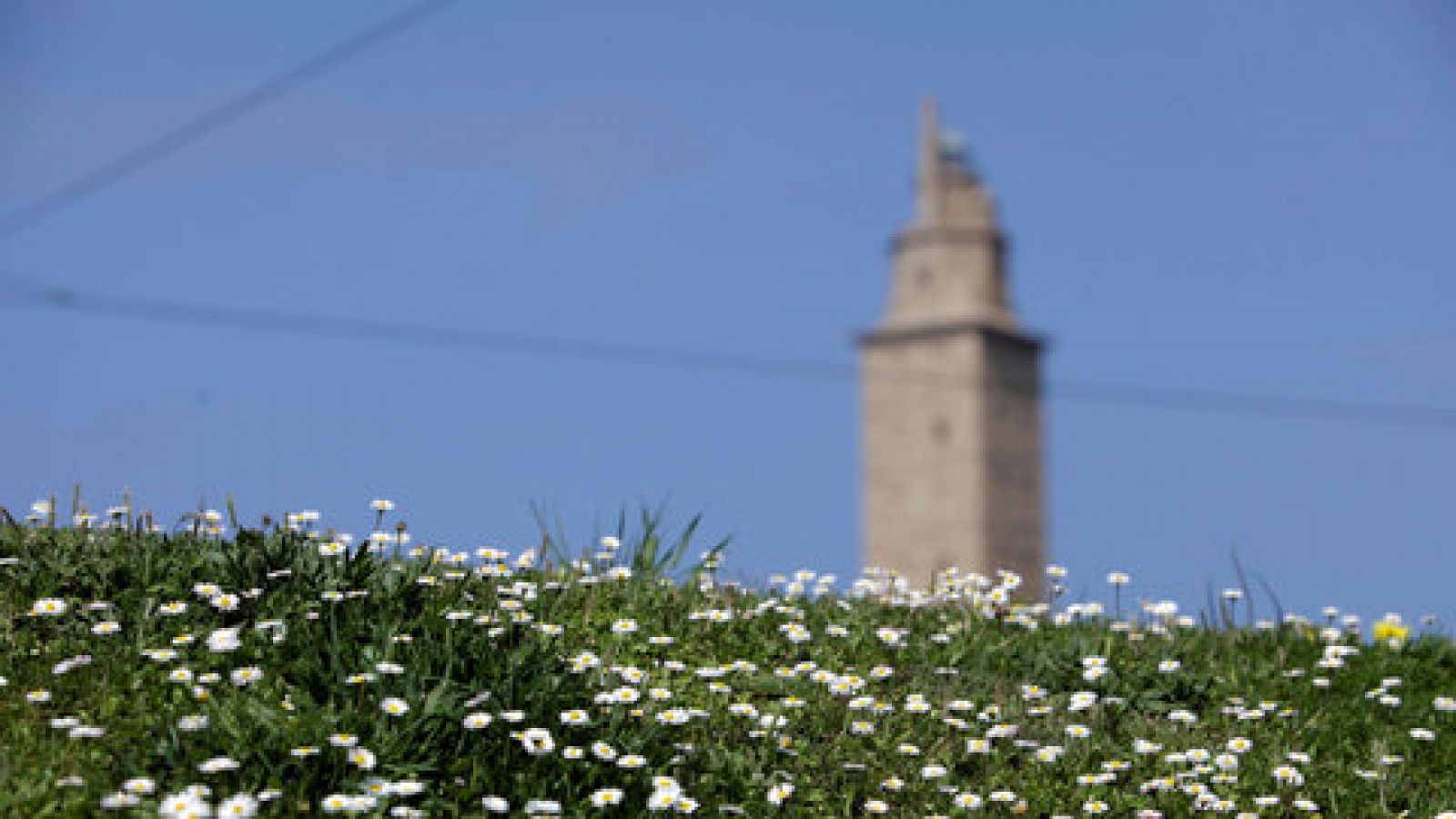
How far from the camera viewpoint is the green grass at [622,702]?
17.4 ft

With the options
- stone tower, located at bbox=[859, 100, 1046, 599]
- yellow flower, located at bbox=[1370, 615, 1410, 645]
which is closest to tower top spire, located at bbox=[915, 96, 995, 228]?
stone tower, located at bbox=[859, 100, 1046, 599]

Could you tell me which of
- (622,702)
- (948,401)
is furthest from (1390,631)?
(948,401)

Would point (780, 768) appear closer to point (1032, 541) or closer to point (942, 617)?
point (942, 617)

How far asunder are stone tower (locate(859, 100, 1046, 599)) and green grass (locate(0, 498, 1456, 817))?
56788mm

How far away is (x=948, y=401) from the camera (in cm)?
6775

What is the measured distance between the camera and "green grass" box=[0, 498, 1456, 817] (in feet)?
17.4

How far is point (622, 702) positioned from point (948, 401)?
6234 cm

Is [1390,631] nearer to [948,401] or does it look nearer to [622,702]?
[622,702]

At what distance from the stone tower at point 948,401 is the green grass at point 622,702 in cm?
5679

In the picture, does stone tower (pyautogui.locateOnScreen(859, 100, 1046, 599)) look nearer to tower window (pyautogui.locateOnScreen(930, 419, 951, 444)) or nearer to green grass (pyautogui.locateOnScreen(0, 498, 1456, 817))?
tower window (pyautogui.locateOnScreen(930, 419, 951, 444))

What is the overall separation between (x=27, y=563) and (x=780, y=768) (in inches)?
117

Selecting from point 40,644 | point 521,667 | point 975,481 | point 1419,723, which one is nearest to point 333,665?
point 521,667

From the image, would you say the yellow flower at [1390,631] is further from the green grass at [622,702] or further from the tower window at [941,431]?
the tower window at [941,431]

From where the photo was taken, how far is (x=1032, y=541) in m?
69.6
